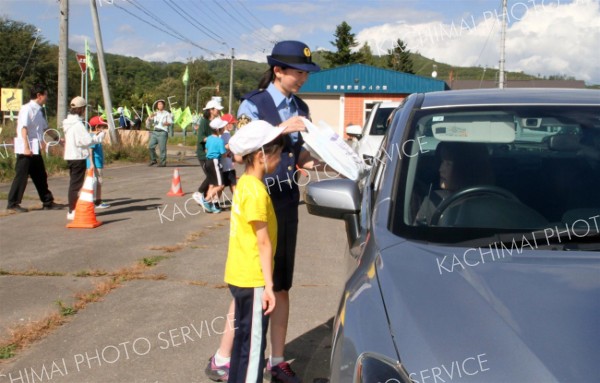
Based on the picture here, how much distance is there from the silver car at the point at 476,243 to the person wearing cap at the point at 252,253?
0.32 meters

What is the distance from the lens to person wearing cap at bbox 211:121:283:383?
129 inches

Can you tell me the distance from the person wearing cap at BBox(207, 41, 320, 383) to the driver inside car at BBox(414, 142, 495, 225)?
918 millimetres

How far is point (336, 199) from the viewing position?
10.9ft

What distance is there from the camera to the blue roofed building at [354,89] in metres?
38.5

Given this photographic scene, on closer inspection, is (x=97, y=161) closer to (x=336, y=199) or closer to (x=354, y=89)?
(x=336, y=199)

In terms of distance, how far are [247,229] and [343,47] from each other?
6762 centimetres

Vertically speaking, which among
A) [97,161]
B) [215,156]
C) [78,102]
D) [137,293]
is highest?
[78,102]

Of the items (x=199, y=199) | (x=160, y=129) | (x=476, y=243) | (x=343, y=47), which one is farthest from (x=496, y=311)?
(x=343, y=47)

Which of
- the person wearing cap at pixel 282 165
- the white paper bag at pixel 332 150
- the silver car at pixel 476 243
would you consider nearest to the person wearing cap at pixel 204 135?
the person wearing cap at pixel 282 165

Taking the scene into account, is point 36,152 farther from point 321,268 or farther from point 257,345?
point 257,345

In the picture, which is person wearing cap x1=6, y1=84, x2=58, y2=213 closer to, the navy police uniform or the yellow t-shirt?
the navy police uniform

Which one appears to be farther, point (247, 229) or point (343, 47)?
point (343, 47)

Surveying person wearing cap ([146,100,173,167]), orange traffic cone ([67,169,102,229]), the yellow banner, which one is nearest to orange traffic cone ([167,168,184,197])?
orange traffic cone ([67,169,102,229])

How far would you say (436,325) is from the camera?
2.03 metres
